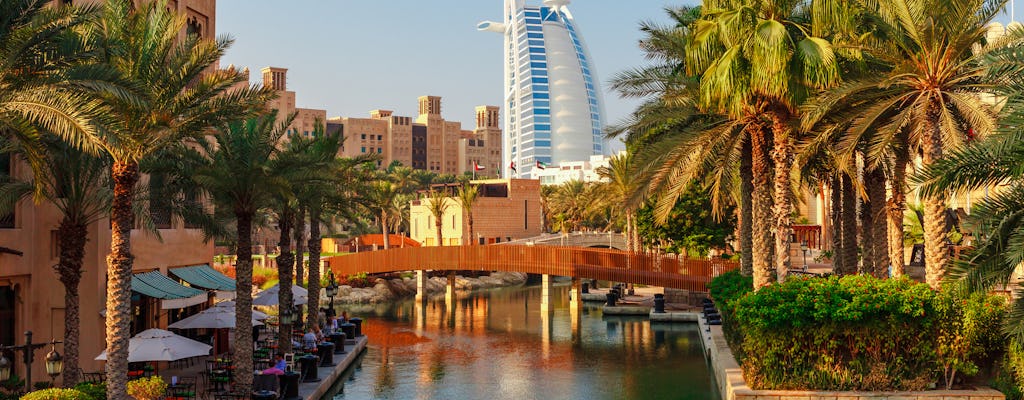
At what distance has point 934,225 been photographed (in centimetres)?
2141

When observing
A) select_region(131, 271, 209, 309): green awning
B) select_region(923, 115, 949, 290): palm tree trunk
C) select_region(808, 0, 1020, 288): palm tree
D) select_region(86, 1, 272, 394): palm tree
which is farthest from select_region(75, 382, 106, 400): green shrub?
select_region(923, 115, 949, 290): palm tree trunk

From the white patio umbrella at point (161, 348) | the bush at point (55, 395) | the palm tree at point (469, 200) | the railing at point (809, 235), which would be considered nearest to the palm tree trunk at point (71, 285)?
the white patio umbrella at point (161, 348)

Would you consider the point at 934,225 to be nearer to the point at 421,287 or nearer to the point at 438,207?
the point at 421,287

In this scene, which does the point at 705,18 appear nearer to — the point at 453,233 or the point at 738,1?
the point at 738,1

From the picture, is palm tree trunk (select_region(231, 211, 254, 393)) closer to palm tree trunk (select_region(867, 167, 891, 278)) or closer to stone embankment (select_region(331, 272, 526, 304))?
palm tree trunk (select_region(867, 167, 891, 278))

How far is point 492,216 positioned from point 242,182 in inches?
2845

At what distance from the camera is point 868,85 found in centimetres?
2202

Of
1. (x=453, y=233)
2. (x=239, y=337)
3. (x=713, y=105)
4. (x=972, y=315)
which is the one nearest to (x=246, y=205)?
(x=239, y=337)

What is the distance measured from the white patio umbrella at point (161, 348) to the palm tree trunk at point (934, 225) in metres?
17.0

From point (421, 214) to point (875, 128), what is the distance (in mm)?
79714

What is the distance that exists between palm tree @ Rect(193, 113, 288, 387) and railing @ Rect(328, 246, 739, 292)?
25575mm

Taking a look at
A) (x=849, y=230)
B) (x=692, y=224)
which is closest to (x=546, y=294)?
(x=692, y=224)

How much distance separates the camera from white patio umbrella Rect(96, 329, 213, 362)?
2405 cm

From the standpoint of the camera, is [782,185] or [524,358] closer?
[782,185]
